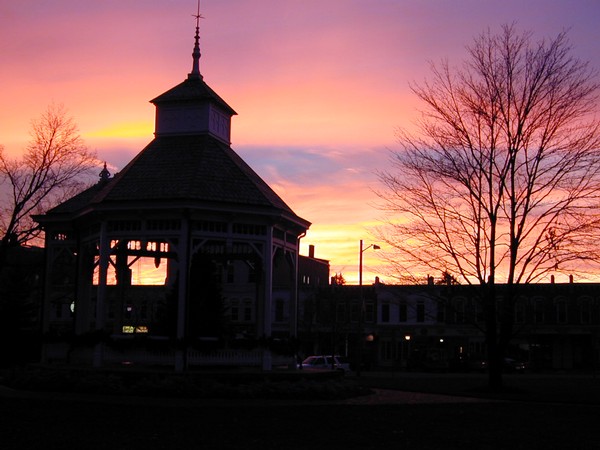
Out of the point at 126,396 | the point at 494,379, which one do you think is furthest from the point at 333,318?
the point at 126,396

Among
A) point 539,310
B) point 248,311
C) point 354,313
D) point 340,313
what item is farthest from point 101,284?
point 539,310

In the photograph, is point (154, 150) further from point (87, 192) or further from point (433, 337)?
point (433, 337)

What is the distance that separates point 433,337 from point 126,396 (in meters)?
59.7

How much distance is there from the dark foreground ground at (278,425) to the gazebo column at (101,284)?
2447 millimetres

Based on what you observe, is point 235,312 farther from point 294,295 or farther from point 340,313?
point 294,295

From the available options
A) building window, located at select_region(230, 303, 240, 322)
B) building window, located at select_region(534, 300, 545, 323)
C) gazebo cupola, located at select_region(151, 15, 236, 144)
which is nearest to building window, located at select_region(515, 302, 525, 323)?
building window, located at select_region(534, 300, 545, 323)

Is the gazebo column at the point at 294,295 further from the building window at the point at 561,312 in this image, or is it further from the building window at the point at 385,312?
the building window at the point at 561,312

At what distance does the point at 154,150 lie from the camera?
2712 centimetres

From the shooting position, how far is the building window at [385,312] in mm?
79000

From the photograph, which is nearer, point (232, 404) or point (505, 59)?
point (232, 404)

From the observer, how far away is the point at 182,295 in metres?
23.5

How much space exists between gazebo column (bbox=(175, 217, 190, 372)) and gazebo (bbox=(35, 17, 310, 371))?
3 centimetres

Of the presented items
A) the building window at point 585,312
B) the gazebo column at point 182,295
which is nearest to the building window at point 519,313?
the building window at point 585,312

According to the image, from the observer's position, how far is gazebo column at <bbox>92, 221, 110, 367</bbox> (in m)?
24.1
